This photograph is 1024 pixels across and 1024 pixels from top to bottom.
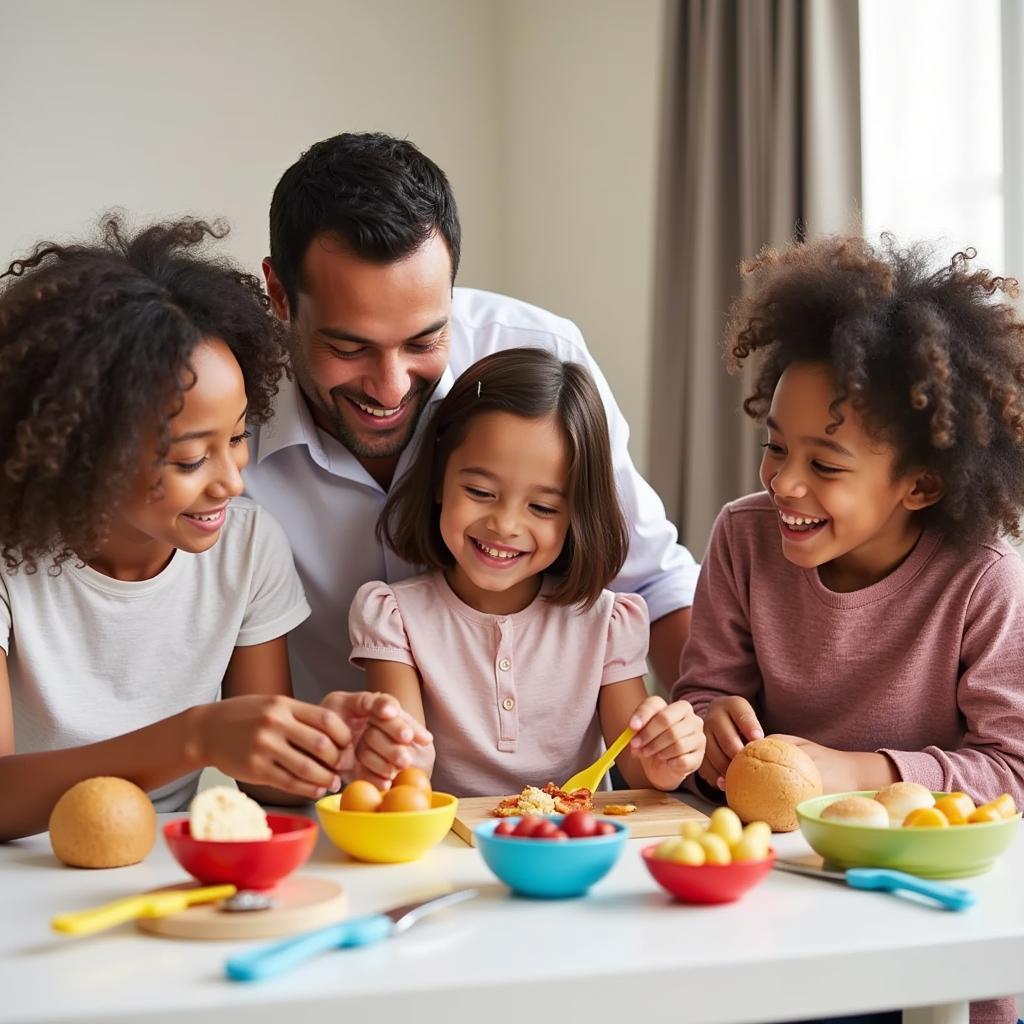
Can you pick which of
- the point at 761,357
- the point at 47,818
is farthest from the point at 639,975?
the point at 761,357

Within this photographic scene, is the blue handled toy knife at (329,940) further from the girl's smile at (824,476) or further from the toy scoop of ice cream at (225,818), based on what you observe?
the girl's smile at (824,476)

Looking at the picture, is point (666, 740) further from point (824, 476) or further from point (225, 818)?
point (225, 818)

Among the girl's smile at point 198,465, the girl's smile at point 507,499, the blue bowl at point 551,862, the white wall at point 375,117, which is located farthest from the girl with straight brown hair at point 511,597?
the white wall at point 375,117

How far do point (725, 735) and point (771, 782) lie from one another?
0.20 m

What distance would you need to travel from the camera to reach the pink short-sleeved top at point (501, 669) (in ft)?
5.82

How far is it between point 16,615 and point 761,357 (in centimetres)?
104

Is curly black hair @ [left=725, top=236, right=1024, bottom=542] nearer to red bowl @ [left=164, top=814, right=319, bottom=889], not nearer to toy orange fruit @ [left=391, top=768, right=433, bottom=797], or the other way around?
toy orange fruit @ [left=391, top=768, right=433, bottom=797]

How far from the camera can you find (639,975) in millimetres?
878

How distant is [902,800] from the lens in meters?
1.20

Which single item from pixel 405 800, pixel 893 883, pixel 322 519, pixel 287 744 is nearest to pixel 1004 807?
pixel 893 883

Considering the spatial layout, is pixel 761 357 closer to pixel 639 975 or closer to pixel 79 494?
pixel 79 494

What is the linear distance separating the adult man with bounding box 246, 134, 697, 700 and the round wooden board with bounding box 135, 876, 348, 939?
0.97 metres

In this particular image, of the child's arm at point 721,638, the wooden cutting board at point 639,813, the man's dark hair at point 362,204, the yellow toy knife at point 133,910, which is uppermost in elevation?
the man's dark hair at point 362,204

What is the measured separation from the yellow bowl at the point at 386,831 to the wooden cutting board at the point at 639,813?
104 mm
